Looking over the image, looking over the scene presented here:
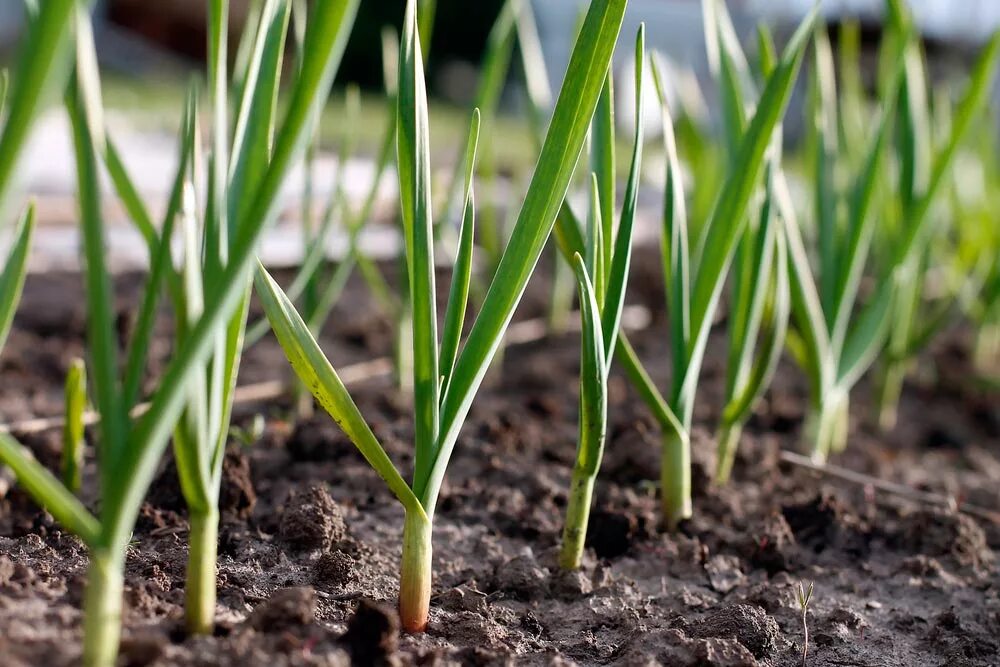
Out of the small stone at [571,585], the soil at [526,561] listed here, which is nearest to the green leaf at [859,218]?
the soil at [526,561]

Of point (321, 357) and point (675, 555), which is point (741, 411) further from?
point (321, 357)

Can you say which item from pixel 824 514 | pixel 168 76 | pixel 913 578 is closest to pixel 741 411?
pixel 824 514

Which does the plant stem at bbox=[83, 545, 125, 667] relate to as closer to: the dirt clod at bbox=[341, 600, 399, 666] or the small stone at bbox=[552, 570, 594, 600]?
the dirt clod at bbox=[341, 600, 399, 666]

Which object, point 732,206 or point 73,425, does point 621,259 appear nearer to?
point 732,206

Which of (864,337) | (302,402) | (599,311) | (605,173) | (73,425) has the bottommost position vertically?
(302,402)

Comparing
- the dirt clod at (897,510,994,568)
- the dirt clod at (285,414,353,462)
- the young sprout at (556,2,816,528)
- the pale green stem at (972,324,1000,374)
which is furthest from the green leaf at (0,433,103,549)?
the pale green stem at (972,324,1000,374)

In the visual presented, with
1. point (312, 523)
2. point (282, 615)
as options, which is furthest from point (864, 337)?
point (282, 615)

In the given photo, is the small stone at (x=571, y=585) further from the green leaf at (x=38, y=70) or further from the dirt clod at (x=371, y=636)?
the green leaf at (x=38, y=70)
